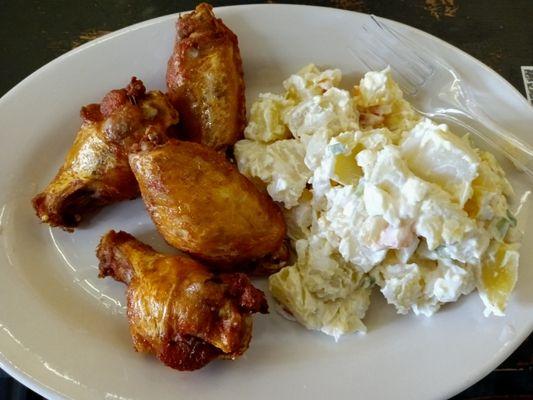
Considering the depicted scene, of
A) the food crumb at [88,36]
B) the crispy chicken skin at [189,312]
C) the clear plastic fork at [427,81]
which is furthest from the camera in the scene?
the food crumb at [88,36]

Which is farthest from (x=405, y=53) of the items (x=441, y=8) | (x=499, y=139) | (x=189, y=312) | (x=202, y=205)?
(x=189, y=312)

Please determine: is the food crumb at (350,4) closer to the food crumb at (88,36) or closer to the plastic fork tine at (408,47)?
the plastic fork tine at (408,47)

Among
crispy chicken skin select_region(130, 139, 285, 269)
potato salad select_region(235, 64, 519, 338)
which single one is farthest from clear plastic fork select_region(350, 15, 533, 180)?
crispy chicken skin select_region(130, 139, 285, 269)

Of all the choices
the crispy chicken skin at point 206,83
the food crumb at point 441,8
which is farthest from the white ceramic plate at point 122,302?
the food crumb at point 441,8

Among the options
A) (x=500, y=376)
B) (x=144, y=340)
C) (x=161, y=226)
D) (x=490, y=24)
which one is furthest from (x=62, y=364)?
(x=490, y=24)

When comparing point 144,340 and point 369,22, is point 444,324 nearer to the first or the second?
point 144,340
